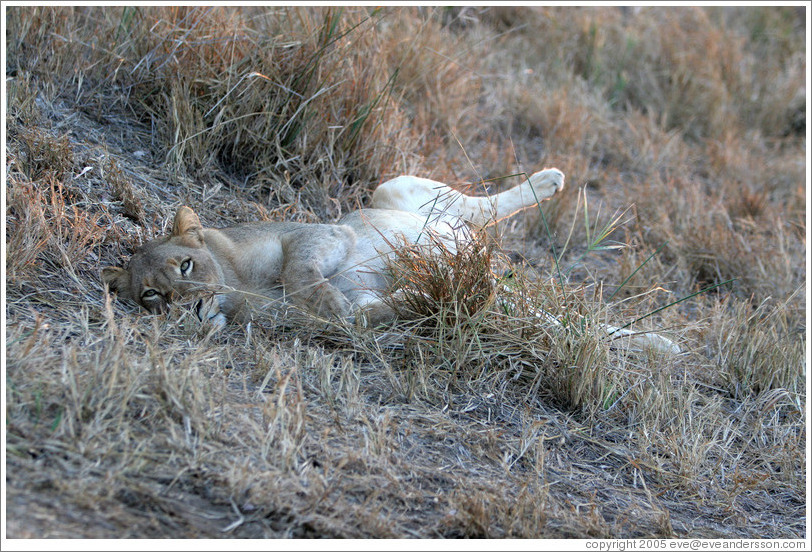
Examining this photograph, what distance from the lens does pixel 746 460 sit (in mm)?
3359

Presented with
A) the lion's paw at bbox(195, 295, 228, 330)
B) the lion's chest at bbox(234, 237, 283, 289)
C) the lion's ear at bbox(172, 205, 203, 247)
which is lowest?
the lion's paw at bbox(195, 295, 228, 330)

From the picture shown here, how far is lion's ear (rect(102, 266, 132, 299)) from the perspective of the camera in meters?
3.49

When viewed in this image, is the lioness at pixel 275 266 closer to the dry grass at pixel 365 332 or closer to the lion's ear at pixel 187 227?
the lion's ear at pixel 187 227

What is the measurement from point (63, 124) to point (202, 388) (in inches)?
105

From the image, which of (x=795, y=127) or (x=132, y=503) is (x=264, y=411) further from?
(x=795, y=127)

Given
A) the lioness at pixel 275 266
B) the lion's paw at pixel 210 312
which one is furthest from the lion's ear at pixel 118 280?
the lion's paw at pixel 210 312

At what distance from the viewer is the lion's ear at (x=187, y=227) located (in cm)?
359

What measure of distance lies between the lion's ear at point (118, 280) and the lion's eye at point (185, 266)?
0.26 m

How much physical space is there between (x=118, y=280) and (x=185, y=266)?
1.04ft

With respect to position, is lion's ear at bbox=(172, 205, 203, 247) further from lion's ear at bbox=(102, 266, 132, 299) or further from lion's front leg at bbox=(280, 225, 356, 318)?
lion's front leg at bbox=(280, 225, 356, 318)

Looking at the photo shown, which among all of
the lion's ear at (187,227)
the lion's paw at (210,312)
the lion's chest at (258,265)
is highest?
the lion's ear at (187,227)

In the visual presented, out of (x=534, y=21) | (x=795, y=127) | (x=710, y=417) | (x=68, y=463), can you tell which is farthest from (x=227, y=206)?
(x=795, y=127)

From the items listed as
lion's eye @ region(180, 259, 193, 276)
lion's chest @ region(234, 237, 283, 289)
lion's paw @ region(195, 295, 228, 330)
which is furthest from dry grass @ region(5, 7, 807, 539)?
lion's chest @ region(234, 237, 283, 289)

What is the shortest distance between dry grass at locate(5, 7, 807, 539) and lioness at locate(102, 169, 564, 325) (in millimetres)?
124
